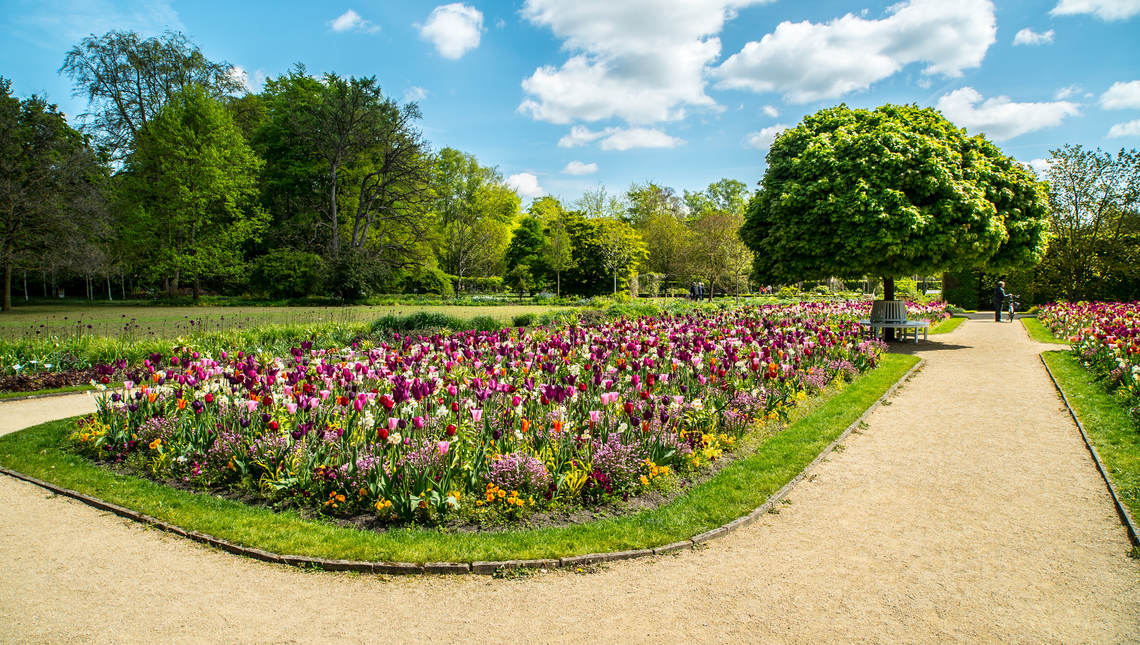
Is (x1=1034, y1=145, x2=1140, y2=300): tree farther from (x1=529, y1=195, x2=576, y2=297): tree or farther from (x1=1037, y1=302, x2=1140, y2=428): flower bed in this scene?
(x1=529, y1=195, x2=576, y2=297): tree

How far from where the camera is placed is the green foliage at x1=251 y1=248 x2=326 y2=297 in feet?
109

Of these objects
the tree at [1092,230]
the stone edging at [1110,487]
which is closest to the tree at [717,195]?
the tree at [1092,230]

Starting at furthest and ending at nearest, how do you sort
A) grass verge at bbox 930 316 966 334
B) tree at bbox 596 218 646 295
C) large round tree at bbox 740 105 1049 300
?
tree at bbox 596 218 646 295
grass verge at bbox 930 316 966 334
large round tree at bbox 740 105 1049 300

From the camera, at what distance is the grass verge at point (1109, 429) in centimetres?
531

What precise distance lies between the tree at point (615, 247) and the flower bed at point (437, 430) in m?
28.0

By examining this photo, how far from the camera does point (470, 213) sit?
5844cm

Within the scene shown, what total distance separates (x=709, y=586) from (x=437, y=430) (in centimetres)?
279

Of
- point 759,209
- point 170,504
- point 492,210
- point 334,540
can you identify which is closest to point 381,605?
point 334,540

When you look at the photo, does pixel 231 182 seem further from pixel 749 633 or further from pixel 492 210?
pixel 749 633

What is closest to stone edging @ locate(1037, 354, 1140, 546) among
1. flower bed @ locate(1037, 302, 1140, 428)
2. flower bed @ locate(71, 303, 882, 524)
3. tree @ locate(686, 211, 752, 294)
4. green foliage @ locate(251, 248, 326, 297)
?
flower bed @ locate(1037, 302, 1140, 428)

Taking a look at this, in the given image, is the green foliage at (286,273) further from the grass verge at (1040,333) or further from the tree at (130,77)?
the grass verge at (1040,333)

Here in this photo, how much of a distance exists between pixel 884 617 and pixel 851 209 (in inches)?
496

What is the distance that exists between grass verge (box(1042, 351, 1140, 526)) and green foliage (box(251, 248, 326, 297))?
32540mm

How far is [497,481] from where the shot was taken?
464 cm
